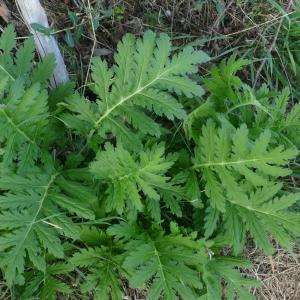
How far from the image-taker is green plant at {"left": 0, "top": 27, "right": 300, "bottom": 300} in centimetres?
187

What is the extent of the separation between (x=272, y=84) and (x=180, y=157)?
0.99 m

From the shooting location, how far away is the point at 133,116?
A: 1983 mm

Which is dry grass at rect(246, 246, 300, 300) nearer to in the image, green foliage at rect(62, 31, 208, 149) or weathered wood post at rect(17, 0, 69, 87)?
green foliage at rect(62, 31, 208, 149)

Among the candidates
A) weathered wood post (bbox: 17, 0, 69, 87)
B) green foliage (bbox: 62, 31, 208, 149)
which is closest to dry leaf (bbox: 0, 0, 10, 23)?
weathered wood post (bbox: 17, 0, 69, 87)

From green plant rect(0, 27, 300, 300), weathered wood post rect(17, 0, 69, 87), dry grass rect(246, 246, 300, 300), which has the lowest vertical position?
dry grass rect(246, 246, 300, 300)

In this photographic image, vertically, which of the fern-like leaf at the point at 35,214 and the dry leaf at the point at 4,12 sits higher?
the dry leaf at the point at 4,12

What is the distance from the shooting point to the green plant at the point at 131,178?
6.12 ft

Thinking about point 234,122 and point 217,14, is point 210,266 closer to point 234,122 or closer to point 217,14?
point 234,122

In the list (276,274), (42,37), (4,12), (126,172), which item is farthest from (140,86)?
(276,274)

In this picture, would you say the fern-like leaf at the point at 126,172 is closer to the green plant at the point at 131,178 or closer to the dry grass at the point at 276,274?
the green plant at the point at 131,178

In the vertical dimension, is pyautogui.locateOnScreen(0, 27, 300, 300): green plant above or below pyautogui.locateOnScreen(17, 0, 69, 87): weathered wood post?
below

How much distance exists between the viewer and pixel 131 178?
1896 mm

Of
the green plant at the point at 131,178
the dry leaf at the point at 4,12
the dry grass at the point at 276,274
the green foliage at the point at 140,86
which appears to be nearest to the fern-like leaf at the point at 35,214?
the green plant at the point at 131,178

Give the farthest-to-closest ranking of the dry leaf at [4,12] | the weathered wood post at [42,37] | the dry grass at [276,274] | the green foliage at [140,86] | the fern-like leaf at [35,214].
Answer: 1. the dry grass at [276,274]
2. the dry leaf at [4,12]
3. the weathered wood post at [42,37]
4. the green foliage at [140,86]
5. the fern-like leaf at [35,214]
